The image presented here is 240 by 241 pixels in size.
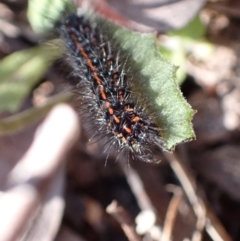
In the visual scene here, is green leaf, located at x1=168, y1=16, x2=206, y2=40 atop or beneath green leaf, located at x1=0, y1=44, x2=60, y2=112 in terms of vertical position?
beneath

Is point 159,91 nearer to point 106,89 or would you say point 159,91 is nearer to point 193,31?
point 106,89

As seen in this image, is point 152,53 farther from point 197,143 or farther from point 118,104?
point 197,143

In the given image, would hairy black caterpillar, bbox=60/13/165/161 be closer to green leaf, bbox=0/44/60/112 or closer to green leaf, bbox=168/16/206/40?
green leaf, bbox=0/44/60/112

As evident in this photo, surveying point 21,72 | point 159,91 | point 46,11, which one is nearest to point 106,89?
point 159,91

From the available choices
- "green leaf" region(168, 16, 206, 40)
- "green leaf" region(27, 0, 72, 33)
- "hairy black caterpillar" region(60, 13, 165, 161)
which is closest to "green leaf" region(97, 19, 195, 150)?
"hairy black caterpillar" region(60, 13, 165, 161)

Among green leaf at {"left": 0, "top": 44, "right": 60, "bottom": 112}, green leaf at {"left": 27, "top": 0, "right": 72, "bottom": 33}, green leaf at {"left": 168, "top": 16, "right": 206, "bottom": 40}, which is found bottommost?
green leaf at {"left": 168, "top": 16, "right": 206, "bottom": 40}
